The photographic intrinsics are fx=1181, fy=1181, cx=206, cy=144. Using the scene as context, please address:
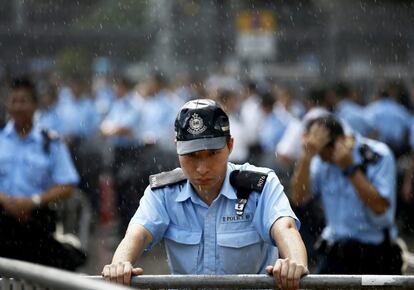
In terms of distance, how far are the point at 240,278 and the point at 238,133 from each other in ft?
35.8

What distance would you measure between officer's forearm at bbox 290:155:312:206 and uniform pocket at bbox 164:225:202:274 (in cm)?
343

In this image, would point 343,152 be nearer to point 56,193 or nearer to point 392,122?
point 56,193

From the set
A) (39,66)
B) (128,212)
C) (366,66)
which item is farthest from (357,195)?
(39,66)

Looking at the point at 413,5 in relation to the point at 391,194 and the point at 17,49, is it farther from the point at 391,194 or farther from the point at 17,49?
the point at 391,194

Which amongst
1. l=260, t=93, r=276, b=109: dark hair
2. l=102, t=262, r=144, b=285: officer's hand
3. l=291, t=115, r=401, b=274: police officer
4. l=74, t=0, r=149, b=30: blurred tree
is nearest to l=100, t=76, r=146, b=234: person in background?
l=260, t=93, r=276, b=109: dark hair

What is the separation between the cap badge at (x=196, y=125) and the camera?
16.1ft

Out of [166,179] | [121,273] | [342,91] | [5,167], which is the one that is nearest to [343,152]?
[5,167]

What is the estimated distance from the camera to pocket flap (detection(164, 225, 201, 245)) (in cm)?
507

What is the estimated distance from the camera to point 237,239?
5.07 meters

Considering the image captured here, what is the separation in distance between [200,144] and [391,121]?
13.0 metres

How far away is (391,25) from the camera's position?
2538cm

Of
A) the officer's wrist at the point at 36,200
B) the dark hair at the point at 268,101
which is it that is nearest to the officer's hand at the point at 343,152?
the officer's wrist at the point at 36,200

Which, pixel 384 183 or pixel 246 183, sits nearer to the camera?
pixel 246 183

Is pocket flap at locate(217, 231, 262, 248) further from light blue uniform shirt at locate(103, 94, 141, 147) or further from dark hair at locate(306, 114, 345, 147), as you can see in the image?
light blue uniform shirt at locate(103, 94, 141, 147)
